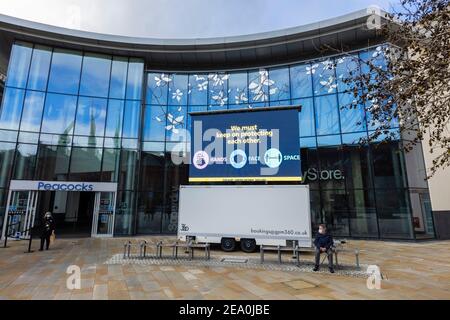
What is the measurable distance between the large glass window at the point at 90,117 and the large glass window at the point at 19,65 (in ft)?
13.0

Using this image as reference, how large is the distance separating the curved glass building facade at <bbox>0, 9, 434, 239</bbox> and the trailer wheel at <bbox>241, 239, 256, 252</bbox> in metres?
7.20

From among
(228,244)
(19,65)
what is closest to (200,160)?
(228,244)

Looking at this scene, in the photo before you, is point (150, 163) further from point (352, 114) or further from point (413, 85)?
point (413, 85)

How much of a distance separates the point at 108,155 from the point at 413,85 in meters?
18.9

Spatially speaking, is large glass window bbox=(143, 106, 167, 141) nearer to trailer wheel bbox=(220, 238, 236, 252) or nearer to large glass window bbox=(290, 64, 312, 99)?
large glass window bbox=(290, 64, 312, 99)

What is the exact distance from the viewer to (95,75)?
Answer: 20.7 meters

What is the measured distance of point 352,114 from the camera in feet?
61.9

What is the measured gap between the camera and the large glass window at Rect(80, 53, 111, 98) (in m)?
20.3

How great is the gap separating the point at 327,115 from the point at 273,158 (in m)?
7.42

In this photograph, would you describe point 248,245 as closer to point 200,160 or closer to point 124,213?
point 200,160

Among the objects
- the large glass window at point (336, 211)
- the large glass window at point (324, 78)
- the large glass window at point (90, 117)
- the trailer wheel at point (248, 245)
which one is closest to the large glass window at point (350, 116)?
the large glass window at point (324, 78)

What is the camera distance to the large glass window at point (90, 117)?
64.4ft

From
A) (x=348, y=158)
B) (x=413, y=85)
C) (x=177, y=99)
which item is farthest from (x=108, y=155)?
(x=413, y=85)
